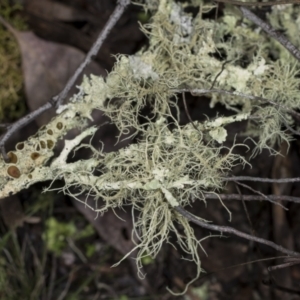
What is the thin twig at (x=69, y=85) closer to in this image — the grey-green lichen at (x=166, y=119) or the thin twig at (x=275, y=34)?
the grey-green lichen at (x=166, y=119)

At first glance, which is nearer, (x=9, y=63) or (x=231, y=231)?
(x=231, y=231)

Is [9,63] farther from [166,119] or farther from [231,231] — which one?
[231,231]

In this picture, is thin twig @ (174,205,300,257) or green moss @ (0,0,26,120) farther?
green moss @ (0,0,26,120)

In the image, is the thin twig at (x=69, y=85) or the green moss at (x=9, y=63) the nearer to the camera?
the thin twig at (x=69, y=85)

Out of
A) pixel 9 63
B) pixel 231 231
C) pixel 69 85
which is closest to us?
pixel 231 231

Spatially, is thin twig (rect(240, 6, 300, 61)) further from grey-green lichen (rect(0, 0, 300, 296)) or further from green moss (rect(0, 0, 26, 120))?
green moss (rect(0, 0, 26, 120))

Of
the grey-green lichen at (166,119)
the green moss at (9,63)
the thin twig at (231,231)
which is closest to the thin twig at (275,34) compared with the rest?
the grey-green lichen at (166,119)

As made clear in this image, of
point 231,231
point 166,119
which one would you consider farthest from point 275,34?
point 231,231

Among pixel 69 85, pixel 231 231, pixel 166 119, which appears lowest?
pixel 231 231

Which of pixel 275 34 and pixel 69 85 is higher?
pixel 69 85

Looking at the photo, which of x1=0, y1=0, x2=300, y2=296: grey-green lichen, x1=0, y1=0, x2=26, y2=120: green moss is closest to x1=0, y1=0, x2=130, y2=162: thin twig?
x1=0, y1=0, x2=300, y2=296: grey-green lichen
